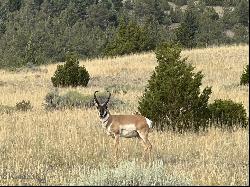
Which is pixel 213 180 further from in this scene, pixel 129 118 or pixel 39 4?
pixel 39 4

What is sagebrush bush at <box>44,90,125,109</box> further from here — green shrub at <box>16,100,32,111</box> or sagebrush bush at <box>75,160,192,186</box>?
sagebrush bush at <box>75,160,192,186</box>

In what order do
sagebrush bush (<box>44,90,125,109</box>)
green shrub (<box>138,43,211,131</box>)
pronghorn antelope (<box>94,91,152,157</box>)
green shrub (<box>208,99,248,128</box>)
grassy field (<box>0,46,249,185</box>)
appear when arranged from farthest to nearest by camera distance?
sagebrush bush (<box>44,90,125,109</box>) < green shrub (<box>208,99,248,128</box>) < green shrub (<box>138,43,211,131</box>) < pronghorn antelope (<box>94,91,152,157</box>) < grassy field (<box>0,46,249,185</box>)

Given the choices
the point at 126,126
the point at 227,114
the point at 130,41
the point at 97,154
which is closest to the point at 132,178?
the point at 126,126

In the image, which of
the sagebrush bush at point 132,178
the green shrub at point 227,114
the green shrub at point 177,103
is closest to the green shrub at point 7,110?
the green shrub at point 177,103

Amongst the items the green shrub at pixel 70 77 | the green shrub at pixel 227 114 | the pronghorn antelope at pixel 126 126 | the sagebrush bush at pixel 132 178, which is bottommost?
the sagebrush bush at pixel 132 178

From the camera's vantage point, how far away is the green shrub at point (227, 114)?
490 inches

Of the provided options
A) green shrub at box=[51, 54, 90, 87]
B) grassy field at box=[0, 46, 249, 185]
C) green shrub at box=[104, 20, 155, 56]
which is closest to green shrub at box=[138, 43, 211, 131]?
grassy field at box=[0, 46, 249, 185]

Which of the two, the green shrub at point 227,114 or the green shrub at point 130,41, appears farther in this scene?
the green shrub at point 130,41

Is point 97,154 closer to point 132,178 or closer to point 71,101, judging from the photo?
point 132,178

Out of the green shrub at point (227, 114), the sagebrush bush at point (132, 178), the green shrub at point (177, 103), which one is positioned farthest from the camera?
the green shrub at point (227, 114)

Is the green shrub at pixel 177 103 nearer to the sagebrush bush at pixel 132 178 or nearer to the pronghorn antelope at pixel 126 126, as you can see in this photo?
the pronghorn antelope at pixel 126 126

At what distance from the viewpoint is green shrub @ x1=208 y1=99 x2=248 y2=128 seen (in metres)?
12.4

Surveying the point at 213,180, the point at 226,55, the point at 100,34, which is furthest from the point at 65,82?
the point at 100,34

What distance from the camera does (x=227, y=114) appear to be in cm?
1269
